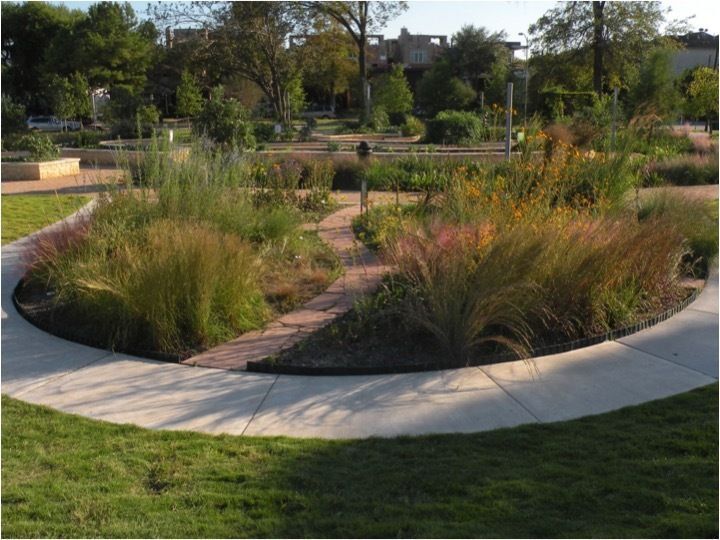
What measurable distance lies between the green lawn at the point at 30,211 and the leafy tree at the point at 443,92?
106ft

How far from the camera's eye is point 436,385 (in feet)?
18.5

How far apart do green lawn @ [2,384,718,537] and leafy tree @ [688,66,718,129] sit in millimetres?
24703

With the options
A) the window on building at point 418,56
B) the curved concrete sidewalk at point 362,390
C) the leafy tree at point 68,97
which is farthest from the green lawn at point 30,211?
the window on building at point 418,56

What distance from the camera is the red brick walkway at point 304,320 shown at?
6.33m

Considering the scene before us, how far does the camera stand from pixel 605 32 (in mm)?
35969

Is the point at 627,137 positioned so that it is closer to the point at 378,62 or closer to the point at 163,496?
the point at 163,496

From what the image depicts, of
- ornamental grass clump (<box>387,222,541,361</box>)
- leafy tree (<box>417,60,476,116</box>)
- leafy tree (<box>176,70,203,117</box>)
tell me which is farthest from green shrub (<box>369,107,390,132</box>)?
ornamental grass clump (<box>387,222,541,361</box>)

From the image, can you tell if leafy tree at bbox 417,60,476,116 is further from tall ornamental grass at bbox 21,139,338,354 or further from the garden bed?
the garden bed

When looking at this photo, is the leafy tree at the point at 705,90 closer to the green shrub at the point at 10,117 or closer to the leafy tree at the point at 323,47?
the leafy tree at the point at 323,47

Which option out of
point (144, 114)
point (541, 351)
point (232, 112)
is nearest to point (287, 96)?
point (144, 114)

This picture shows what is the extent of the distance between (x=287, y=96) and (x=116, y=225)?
100ft

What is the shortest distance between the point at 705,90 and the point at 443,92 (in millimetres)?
19960

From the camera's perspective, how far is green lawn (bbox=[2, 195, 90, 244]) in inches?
476

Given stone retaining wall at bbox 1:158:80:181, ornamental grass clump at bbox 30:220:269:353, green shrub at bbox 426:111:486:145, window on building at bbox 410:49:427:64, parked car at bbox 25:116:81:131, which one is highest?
window on building at bbox 410:49:427:64
